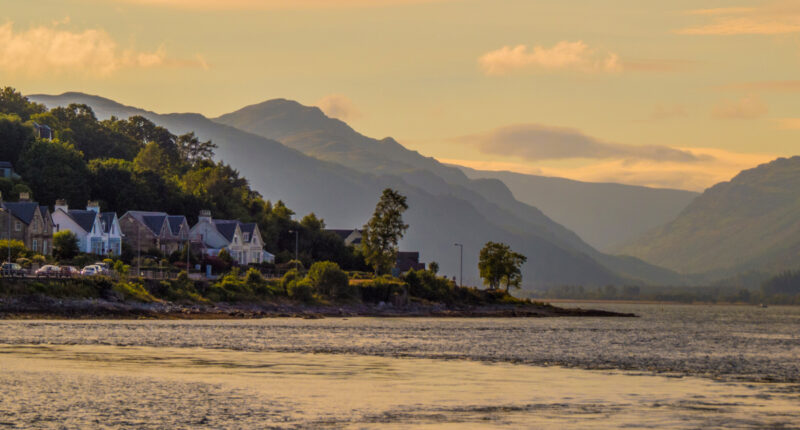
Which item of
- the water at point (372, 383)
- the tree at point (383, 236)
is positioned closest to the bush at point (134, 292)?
the water at point (372, 383)

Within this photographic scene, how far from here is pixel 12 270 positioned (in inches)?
4818

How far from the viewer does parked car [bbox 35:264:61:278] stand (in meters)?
120

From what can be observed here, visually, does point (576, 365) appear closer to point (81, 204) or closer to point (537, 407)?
point (537, 407)

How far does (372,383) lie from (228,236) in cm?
14344

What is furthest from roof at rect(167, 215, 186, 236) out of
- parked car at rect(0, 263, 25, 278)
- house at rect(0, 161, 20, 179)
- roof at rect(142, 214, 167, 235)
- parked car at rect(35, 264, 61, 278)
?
parked car at rect(35, 264, 61, 278)

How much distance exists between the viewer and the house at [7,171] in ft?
620

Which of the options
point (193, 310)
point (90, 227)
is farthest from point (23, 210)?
point (193, 310)

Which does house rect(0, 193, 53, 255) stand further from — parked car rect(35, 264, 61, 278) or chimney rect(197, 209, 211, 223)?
chimney rect(197, 209, 211, 223)

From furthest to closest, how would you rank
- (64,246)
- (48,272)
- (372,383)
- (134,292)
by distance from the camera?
(64,246), (134,292), (48,272), (372,383)

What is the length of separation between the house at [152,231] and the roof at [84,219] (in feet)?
42.4

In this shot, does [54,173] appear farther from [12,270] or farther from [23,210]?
[12,270]

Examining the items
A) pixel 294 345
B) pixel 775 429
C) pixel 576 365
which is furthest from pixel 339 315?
pixel 775 429

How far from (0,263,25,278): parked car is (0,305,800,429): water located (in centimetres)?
2926

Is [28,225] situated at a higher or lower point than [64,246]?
higher
